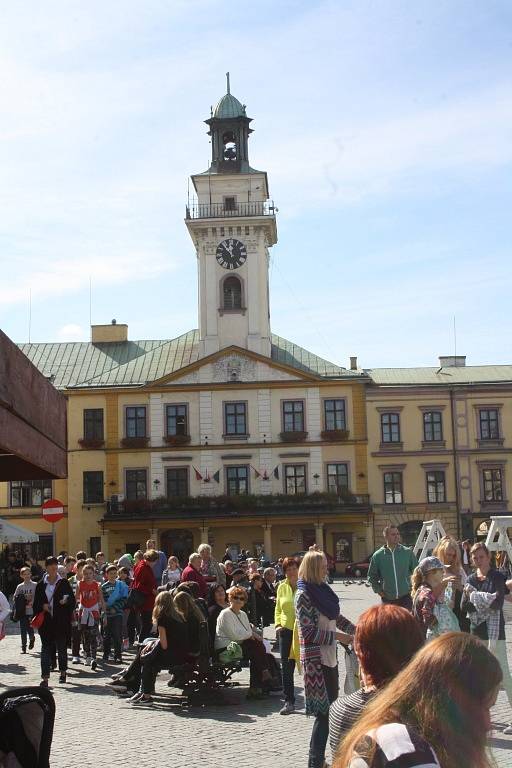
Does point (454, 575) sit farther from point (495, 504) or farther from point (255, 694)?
point (495, 504)

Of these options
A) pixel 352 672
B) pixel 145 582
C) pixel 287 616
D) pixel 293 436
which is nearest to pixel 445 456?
pixel 293 436

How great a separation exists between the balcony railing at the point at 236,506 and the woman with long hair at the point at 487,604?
39.8 meters

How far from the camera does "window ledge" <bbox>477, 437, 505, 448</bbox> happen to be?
5316cm

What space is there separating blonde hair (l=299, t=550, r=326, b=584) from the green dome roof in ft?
164

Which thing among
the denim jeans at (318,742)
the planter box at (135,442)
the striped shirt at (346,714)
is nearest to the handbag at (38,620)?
the denim jeans at (318,742)

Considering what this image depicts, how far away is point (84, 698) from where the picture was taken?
45.2 feet

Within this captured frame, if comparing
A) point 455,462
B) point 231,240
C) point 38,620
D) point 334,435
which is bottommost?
point 38,620

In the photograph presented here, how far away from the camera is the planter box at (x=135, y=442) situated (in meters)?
53.2

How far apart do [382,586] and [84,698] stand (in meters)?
4.28

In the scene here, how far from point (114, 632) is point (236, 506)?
3353cm

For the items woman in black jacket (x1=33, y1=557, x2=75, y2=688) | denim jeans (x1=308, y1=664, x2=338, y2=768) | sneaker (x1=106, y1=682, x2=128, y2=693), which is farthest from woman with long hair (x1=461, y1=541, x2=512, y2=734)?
woman in black jacket (x1=33, y1=557, x2=75, y2=688)

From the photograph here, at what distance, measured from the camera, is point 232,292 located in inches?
2168

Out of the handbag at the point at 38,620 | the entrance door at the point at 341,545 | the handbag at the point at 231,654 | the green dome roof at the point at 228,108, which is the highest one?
the green dome roof at the point at 228,108

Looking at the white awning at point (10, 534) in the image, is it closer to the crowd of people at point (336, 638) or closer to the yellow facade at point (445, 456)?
the crowd of people at point (336, 638)
